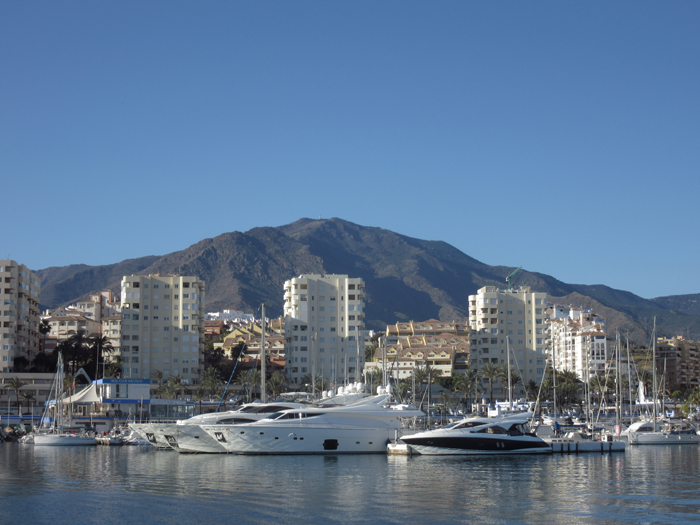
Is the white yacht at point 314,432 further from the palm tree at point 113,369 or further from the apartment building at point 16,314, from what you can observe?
the apartment building at point 16,314

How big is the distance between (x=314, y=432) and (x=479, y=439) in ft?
37.7

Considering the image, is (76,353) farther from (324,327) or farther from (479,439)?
(479,439)

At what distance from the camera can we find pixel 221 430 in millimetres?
58688

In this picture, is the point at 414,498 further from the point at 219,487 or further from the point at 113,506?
the point at 113,506

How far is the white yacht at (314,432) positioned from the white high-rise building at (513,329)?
101m

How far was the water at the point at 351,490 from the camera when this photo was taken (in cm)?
3103

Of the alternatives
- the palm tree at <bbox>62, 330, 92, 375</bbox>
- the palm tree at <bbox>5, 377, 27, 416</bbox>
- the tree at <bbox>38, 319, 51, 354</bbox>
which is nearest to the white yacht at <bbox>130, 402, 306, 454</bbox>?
the palm tree at <bbox>5, 377, 27, 416</bbox>

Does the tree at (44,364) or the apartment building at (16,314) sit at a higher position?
the apartment building at (16,314)

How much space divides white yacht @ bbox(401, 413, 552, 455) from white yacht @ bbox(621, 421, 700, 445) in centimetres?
2451

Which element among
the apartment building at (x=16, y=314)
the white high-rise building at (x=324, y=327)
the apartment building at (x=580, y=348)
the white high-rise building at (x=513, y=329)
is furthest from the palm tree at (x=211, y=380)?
the apartment building at (x=580, y=348)

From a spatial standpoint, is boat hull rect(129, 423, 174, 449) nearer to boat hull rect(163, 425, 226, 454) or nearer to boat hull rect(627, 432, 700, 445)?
boat hull rect(163, 425, 226, 454)

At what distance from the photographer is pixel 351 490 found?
1503 inches

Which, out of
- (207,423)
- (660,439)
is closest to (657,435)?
(660,439)

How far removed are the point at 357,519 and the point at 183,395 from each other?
111427mm
